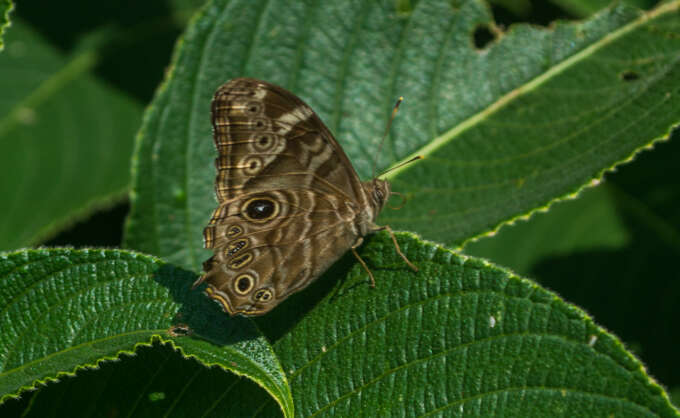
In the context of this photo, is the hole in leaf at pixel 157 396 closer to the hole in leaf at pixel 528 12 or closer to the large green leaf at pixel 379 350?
the large green leaf at pixel 379 350

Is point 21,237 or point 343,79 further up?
point 343,79

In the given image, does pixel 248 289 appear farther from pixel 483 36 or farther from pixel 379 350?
pixel 483 36

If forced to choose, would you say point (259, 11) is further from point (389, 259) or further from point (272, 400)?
point (272, 400)

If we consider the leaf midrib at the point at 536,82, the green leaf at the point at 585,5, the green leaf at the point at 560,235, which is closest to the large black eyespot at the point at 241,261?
the leaf midrib at the point at 536,82

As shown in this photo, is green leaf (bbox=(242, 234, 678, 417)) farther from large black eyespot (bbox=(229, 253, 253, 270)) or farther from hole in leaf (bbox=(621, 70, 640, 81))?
hole in leaf (bbox=(621, 70, 640, 81))

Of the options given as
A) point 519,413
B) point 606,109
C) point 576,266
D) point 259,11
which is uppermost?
point 259,11

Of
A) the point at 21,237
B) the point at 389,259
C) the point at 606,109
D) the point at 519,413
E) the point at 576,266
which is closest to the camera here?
the point at 519,413

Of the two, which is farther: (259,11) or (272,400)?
(259,11)

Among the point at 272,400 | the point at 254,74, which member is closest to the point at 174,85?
the point at 254,74

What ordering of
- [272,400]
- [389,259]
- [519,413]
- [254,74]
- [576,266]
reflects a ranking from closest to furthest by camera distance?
[519,413] → [272,400] → [389,259] → [254,74] → [576,266]
